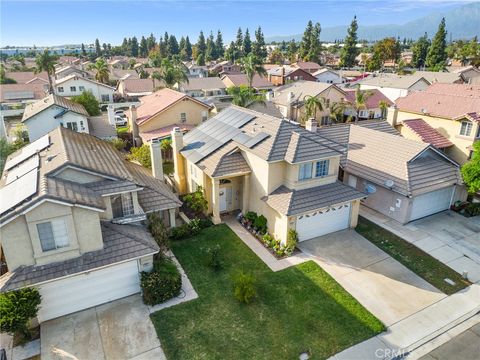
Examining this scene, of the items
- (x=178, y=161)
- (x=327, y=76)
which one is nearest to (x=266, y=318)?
(x=178, y=161)

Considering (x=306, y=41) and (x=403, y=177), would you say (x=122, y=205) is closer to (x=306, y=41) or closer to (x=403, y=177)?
(x=403, y=177)

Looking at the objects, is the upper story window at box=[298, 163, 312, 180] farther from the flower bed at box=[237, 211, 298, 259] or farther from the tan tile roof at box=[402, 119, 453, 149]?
the tan tile roof at box=[402, 119, 453, 149]

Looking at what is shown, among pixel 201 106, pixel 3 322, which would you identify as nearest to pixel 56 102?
pixel 201 106

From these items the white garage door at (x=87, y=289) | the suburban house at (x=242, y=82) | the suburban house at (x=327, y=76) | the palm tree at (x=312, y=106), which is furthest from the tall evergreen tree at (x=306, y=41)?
the white garage door at (x=87, y=289)

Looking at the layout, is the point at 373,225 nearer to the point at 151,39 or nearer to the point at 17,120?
the point at 17,120

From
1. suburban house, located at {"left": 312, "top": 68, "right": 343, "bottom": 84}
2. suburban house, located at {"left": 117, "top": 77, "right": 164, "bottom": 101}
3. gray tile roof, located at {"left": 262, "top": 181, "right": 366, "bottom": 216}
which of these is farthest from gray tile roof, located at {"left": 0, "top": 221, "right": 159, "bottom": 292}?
suburban house, located at {"left": 312, "top": 68, "right": 343, "bottom": 84}

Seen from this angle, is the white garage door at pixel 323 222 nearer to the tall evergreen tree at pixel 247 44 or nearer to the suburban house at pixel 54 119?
the suburban house at pixel 54 119
